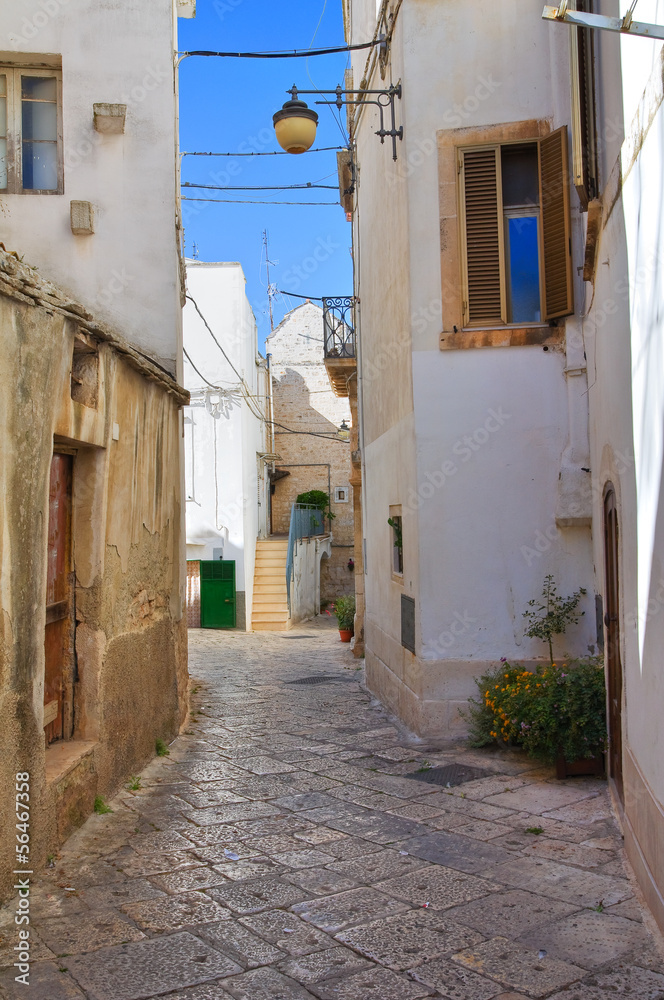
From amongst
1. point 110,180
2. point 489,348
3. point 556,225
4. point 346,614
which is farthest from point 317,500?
point 556,225

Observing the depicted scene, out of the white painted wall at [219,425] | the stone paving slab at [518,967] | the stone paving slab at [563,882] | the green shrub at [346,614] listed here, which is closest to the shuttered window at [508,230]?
the stone paving slab at [563,882]

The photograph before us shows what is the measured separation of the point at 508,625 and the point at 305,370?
23877 mm

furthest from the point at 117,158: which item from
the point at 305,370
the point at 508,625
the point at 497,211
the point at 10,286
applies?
the point at 305,370

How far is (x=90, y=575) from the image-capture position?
5.80 meters

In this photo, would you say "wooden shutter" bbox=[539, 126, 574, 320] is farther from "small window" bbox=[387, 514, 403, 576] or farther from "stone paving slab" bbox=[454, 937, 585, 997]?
"stone paving slab" bbox=[454, 937, 585, 997]

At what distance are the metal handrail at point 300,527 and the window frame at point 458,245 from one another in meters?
14.1

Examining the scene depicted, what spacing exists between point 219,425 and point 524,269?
557 inches

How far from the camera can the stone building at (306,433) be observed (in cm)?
2931

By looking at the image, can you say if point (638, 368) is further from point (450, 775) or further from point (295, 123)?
point (295, 123)

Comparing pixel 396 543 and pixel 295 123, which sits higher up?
pixel 295 123

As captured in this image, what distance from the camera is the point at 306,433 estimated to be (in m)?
29.8

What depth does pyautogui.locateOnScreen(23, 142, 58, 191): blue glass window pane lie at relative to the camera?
8805mm

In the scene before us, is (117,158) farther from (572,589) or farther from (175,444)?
(572,589)

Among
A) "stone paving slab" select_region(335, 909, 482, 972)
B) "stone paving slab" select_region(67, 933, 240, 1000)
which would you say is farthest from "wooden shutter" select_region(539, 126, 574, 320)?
"stone paving slab" select_region(67, 933, 240, 1000)
